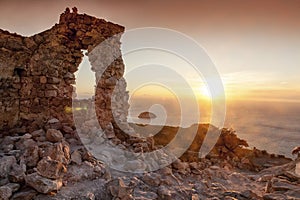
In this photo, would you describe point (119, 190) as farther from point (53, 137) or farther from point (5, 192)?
point (53, 137)

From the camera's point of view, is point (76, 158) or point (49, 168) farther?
point (76, 158)

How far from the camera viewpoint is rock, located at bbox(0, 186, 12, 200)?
12.8 feet

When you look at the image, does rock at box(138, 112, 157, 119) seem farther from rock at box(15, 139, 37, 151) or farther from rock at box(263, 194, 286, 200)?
rock at box(263, 194, 286, 200)

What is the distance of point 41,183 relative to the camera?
13.6ft

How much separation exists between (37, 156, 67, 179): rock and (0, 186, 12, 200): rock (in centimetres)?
50

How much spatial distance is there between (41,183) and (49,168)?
30cm

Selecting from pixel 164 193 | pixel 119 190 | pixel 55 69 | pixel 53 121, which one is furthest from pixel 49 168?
pixel 55 69

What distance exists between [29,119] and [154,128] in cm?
641

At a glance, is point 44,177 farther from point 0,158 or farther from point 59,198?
point 0,158

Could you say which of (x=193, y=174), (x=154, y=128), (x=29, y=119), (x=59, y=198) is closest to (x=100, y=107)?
(x=29, y=119)

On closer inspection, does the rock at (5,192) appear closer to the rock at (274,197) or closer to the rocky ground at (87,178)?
the rocky ground at (87,178)

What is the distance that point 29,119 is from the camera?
24.1ft

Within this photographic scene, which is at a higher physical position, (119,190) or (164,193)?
(119,190)

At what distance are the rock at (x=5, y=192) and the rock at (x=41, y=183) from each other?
299 millimetres
